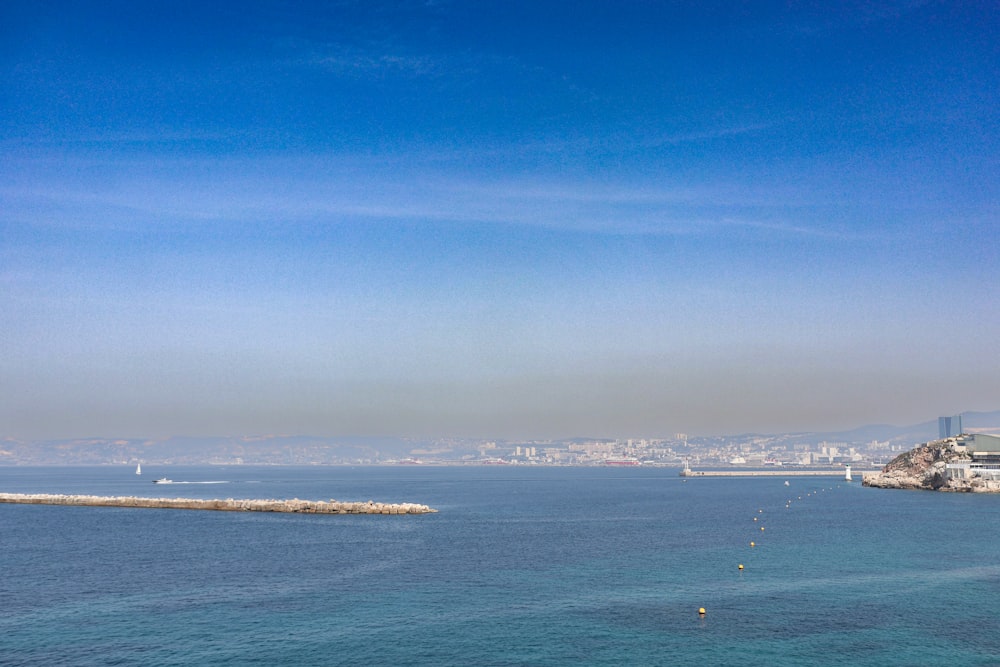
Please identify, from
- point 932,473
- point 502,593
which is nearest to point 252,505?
point 502,593

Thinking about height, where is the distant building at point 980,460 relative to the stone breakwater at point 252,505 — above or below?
above

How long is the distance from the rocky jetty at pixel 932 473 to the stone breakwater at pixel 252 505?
10559 centimetres

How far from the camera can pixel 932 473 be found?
515ft

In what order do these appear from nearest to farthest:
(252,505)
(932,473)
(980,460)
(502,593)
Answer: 1. (502,593)
2. (252,505)
3. (980,460)
4. (932,473)

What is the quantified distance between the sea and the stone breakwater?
1703 centimetres

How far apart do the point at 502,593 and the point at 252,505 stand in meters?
77.8

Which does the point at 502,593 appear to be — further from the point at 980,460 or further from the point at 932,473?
the point at 980,460

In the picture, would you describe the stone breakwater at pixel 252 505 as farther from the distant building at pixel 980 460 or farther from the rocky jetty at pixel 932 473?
the distant building at pixel 980 460

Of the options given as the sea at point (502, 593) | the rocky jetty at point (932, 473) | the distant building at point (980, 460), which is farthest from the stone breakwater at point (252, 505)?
the distant building at point (980, 460)

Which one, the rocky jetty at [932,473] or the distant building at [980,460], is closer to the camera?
the rocky jetty at [932,473]

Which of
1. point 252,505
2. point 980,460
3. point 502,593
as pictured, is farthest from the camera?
point 980,460

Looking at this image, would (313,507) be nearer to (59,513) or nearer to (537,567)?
(59,513)

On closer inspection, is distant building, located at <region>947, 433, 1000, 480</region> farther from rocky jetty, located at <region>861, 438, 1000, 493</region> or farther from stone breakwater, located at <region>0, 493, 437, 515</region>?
stone breakwater, located at <region>0, 493, 437, 515</region>

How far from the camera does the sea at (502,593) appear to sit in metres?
37.4
